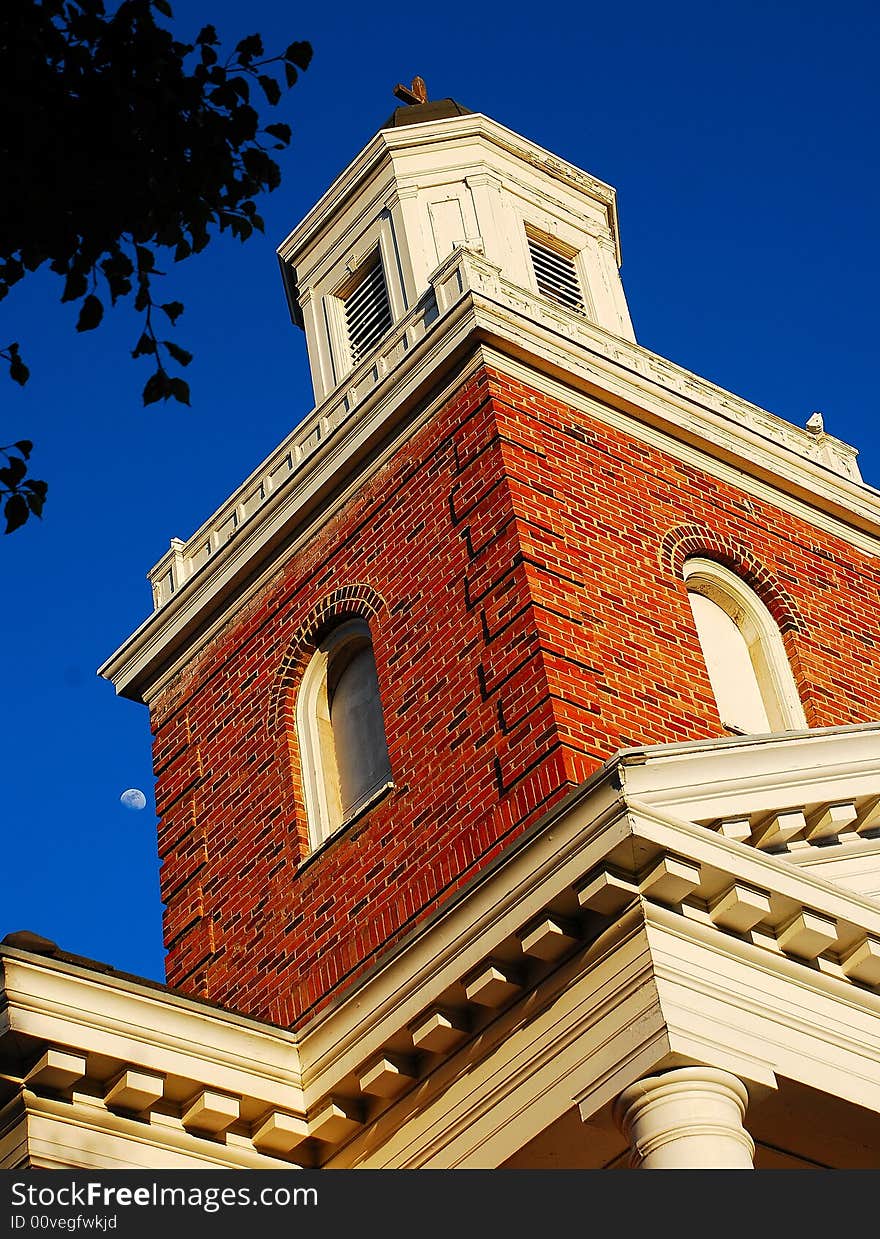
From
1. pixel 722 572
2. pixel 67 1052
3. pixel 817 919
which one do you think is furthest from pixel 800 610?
pixel 67 1052

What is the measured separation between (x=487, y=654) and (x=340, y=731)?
2.38 meters

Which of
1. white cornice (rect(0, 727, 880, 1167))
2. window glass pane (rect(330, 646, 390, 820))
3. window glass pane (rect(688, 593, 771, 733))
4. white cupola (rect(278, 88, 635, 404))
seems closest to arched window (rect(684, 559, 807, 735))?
window glass pane (rect(688, 593, 771, 733))

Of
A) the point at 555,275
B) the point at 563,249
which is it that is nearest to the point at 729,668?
the point at 555,275

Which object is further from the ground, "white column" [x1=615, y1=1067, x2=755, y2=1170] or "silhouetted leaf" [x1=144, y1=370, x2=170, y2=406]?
"silhouetted leaf" [x1=144, y1=370, x2=170, y2=406]

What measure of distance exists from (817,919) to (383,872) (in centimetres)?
436

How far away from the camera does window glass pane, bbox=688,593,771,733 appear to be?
16219 millimetres

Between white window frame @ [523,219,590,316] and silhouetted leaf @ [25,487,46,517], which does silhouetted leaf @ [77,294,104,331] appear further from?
white window frame @ [523,219,590,316]

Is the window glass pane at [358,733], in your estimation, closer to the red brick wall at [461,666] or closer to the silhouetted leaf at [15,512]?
the red brick wall at [461,666]

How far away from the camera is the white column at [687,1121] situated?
34.1 ft

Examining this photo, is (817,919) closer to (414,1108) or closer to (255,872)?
(414,1108)

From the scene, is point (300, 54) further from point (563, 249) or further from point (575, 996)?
point (563, 249)

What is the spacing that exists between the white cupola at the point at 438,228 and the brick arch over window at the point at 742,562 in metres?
3.82

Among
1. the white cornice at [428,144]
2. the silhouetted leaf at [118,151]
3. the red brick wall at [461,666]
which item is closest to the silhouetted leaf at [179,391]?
the silhouetted leaf at [118,151]

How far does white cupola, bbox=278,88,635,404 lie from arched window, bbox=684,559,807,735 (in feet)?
13.5
